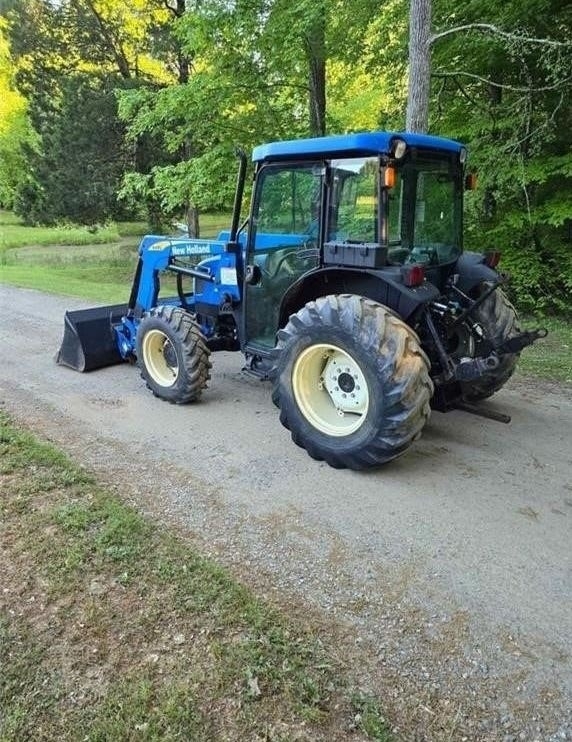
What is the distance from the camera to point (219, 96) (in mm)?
9781

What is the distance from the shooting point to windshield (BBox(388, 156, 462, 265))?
12.3 feet

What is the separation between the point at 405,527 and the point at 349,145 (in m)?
2.38

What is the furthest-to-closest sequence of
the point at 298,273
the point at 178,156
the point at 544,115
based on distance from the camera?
1. the point at 178,156
2. the point at 544,115
3. the point at 298,273

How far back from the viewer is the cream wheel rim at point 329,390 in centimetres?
379

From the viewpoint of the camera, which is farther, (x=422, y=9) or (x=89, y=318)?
(x=422, y=9)

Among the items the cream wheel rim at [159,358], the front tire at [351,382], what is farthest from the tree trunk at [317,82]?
the front tire at [351,382]

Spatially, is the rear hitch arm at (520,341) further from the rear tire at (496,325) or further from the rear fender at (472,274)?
the rear fender at (472,274)

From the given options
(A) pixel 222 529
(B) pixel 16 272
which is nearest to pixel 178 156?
(B) pixel 16 272

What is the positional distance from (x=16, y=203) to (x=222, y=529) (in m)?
16.8

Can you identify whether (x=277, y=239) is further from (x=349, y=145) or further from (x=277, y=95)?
(x=277, y=95)

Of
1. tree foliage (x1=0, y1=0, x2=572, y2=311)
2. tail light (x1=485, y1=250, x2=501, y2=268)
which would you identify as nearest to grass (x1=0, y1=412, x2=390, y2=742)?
tail light (x1=485, y1=250, x2=501, y2=268)

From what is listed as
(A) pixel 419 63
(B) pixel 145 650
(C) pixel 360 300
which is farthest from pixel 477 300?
(A) pixel 419 63

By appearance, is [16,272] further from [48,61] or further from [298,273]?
[298,273]

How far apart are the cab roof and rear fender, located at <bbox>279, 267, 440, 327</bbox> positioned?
2.53 feet
